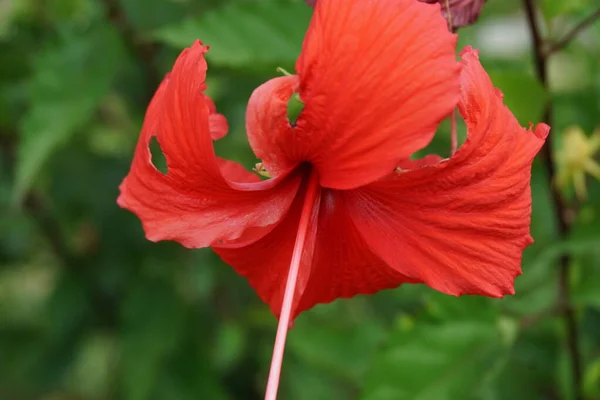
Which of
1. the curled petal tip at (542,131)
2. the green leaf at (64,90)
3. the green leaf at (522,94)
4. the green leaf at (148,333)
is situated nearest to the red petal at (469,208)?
the curled petal tip at (542,131)

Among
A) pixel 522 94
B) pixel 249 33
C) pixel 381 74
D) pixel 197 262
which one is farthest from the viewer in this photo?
pixel 197 262

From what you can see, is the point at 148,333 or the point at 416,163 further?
the point at 148,333

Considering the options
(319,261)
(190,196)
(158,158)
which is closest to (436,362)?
(319,261)

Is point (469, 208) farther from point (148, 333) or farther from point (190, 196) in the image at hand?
point (148, 333)

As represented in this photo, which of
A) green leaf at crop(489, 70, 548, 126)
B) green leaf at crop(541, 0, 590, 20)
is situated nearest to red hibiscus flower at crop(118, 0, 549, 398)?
green leaf at crop(489, 70, 548, 126)

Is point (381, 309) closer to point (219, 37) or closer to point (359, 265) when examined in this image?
point (219, 37)

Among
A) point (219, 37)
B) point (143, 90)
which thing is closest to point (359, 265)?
point (219, 37)

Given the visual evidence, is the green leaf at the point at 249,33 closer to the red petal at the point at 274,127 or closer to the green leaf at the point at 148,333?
the red petal at the point at 274,127
